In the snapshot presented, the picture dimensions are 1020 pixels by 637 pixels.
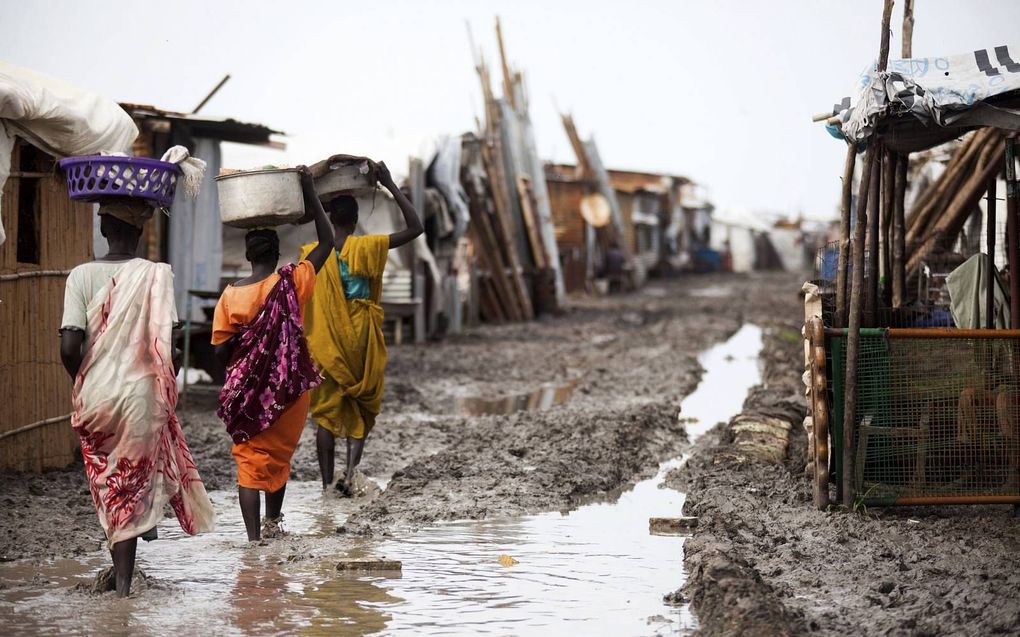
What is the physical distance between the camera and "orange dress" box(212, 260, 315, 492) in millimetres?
5520

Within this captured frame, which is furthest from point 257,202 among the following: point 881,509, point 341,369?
point 881,509

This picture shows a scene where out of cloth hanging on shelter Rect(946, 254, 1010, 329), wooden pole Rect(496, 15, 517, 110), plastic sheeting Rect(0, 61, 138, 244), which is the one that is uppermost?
wooden pole Rect(496, 15, 517, 110)

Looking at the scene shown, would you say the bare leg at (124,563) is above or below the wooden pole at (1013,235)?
below

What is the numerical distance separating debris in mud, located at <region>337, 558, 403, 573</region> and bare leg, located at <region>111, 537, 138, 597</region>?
0.98 m

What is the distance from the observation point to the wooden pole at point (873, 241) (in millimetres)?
6250

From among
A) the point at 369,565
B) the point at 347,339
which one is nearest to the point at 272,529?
the point at 369,565

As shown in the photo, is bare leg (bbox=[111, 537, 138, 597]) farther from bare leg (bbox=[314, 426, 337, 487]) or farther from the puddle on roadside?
the puddle on roadside

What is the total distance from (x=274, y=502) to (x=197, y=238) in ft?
23.9

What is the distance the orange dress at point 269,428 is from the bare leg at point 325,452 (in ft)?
4.13

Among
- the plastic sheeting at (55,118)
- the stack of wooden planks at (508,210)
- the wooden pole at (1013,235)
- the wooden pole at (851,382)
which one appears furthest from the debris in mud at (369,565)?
the stack of wooden planks at (508,210)

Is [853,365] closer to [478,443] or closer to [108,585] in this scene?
[478,443]

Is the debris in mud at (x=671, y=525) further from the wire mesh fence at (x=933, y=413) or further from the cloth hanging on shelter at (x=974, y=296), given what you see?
the cloth hanging on shelter at (x=974, y=296)

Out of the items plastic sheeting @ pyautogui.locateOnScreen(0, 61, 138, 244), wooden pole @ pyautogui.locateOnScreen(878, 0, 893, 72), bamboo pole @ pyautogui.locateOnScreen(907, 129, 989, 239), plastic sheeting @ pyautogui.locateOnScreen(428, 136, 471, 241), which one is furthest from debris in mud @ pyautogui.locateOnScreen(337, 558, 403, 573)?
plastic sheeting @ pyautogui.locateOnScreen(428, 136, 471, 241)

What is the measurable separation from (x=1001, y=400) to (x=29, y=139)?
208 inches
